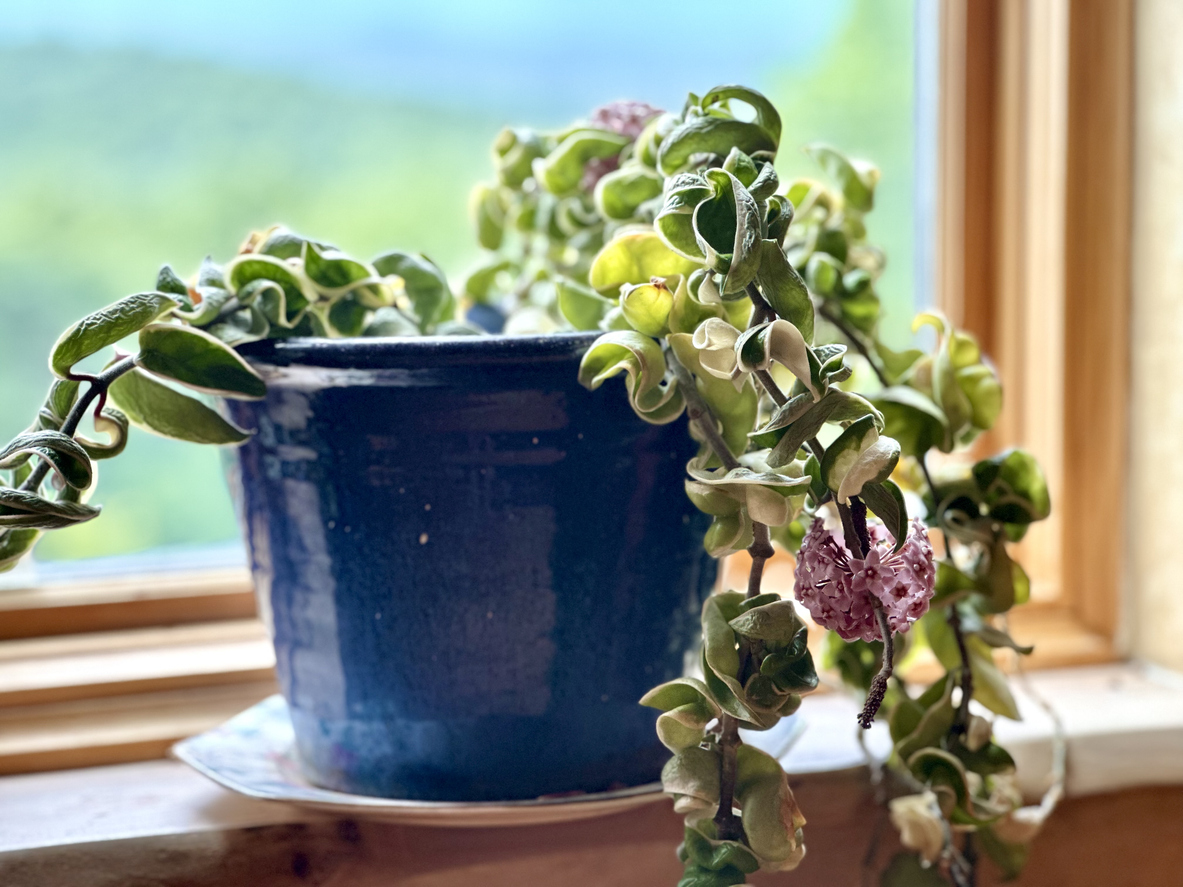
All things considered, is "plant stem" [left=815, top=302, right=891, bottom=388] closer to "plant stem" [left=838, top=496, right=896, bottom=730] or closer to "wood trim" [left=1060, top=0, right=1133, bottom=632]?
"plant stem" [left=838, top=496, right=896, bottom=730]

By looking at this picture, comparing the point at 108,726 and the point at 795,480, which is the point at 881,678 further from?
the point at 108,726

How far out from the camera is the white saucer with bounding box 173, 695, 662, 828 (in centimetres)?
41

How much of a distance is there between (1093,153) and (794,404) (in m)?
0.55

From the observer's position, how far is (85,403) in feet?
1.12

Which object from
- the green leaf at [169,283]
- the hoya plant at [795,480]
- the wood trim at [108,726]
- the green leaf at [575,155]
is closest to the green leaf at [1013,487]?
the hoya plant at [795,480]

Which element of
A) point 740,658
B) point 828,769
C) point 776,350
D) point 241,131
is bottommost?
point 828,769

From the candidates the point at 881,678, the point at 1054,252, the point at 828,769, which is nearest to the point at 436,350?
the point at 881,678

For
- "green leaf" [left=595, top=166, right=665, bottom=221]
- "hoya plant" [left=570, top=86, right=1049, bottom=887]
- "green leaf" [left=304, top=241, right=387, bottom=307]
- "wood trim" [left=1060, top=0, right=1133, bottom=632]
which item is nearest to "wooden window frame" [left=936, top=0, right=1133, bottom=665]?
"wood trim" [left=1060, top=0, right=1133, bottom=632]

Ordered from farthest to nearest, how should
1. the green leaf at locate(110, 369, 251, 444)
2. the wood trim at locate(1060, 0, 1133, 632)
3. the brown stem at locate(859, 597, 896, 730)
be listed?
the wood trim at locate(1060, 0, 1133, 632), the green leaf at locate(110, 369, 251, 444), the brown stem at locate(859, 597, 896, 730)

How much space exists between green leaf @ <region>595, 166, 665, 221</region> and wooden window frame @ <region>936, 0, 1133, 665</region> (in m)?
0.43

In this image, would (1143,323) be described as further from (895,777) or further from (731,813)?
(731,813)

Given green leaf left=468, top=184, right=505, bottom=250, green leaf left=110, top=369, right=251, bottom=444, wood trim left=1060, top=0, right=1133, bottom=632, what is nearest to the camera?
green leaf left=110, top=369, right=251, bottom=444

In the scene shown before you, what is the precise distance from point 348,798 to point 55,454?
0.19m

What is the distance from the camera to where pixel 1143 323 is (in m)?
0.71
